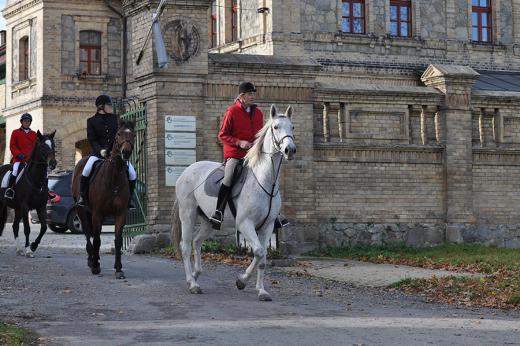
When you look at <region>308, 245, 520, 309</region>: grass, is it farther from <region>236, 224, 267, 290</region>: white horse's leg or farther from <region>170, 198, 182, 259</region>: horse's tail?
<region>170, 198, 182, 259</region>: horse's tail

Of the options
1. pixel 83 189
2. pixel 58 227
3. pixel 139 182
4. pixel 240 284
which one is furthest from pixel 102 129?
pixel 58 227

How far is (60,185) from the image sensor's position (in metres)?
30.9

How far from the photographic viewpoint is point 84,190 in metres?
16.1

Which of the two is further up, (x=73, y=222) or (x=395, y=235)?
(x=73, y=222)

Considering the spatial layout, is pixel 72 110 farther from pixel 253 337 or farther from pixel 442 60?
pixel 253 337

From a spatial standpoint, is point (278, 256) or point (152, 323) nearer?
point (152, 323)

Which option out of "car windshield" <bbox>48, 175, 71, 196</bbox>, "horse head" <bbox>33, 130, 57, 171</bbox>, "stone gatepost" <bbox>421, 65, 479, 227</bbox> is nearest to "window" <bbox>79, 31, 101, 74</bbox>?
"car windshield" <bbox>48, 175, 71, 196</bbox>

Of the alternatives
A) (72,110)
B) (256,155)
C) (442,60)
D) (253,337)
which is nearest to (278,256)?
(256,155)

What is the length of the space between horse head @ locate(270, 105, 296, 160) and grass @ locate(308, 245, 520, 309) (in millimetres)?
3227

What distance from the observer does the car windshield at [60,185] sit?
3073 centimetres

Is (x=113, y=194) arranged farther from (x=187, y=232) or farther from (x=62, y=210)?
(x=62, y=210)

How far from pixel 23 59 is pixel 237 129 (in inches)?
1450

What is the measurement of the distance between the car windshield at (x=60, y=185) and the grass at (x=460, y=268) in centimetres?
1073

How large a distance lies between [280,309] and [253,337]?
7.09ft
